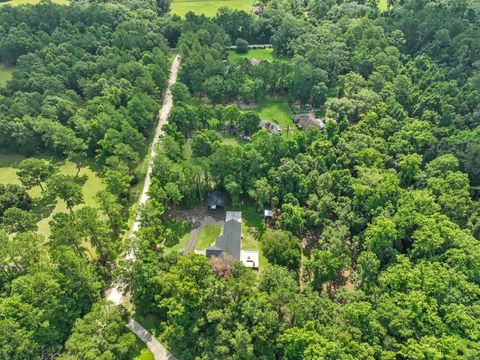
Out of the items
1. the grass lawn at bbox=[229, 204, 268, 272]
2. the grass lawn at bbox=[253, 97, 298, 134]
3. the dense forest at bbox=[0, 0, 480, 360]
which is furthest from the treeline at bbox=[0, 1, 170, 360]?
the grass lawn at bbox=[253, 97, 298, 134]

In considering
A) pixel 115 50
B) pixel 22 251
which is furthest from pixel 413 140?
pixel 115 50

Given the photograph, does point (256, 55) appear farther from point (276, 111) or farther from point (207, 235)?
point (207, 235)

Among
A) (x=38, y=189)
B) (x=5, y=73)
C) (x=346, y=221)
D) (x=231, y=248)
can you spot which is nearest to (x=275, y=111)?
(x=346, y=221)

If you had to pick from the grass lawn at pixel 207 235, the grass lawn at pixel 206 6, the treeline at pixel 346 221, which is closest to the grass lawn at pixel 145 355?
the treeline at pixel 346 221

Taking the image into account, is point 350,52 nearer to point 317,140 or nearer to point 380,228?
point 317,140

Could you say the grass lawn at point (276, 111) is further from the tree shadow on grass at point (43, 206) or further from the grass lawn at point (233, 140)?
the tree shadow on grass at point (43, 206)

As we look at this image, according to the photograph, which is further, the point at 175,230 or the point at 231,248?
the point at 175,230

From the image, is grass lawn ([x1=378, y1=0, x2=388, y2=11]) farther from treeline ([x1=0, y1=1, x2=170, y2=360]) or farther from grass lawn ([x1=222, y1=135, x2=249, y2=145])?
grass lawn ([x1=222, y1=135, x2=249, y2=145])
